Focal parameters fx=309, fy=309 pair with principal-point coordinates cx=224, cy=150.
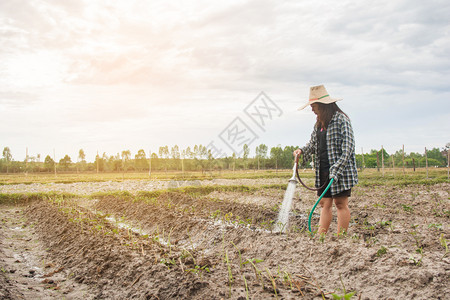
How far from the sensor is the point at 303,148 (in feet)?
12.7

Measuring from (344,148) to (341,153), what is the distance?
128mm

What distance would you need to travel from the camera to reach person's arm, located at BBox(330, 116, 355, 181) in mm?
3262

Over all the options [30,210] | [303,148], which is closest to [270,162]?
[30,210]

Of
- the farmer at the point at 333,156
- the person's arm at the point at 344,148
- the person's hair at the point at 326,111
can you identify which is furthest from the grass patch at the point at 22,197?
the person's arm at the point at 344,148

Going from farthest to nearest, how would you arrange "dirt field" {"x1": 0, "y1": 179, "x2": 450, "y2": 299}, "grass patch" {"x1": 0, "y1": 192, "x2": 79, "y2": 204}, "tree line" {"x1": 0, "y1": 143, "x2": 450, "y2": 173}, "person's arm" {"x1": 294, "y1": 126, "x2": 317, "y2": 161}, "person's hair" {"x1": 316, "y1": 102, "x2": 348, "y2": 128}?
"tree line" {"x1": 0, "y1": 143, "x2": 450, "y2": 173} < "grass patch" {"x1": 0, "y1": 192, "x2": 79, "y2": 204} < "person's arm" {"x1": 294, "y1": 126, "x2": 317, "y2": 161} < "person's hair" {"x1": 316, "y1": 102, "x2": 348, "y2": 128} < "dirt field" {"x1": 0, "y1": 179, "x2": 450, "y2": 299}

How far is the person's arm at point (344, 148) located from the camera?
3.26 m

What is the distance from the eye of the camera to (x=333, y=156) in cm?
343

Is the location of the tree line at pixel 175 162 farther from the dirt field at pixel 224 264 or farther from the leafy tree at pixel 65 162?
the dirt field at pixel 224 264

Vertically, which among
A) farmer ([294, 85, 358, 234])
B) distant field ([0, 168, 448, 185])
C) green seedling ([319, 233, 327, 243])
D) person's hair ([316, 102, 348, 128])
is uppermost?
person's hair ([316, 102, 348, 128])

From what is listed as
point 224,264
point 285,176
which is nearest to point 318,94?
point 224,264

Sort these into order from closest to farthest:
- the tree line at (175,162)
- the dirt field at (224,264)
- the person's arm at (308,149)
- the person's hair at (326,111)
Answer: the dirt field at (224,264) < the person's hair at (326,111) < the person's arm at (308,149) < the tree line at (175,162)

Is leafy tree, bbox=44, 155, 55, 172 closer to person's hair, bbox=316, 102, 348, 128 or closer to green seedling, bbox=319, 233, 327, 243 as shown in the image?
person's hair, bbox=316, 102, 348, 128

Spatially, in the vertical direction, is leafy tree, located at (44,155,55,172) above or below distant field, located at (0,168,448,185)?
above

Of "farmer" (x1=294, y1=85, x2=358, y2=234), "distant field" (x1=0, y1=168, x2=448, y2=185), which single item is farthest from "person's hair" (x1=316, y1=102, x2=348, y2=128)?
"distant field" (x1=0, y1=168, x2=448, y2=185)
